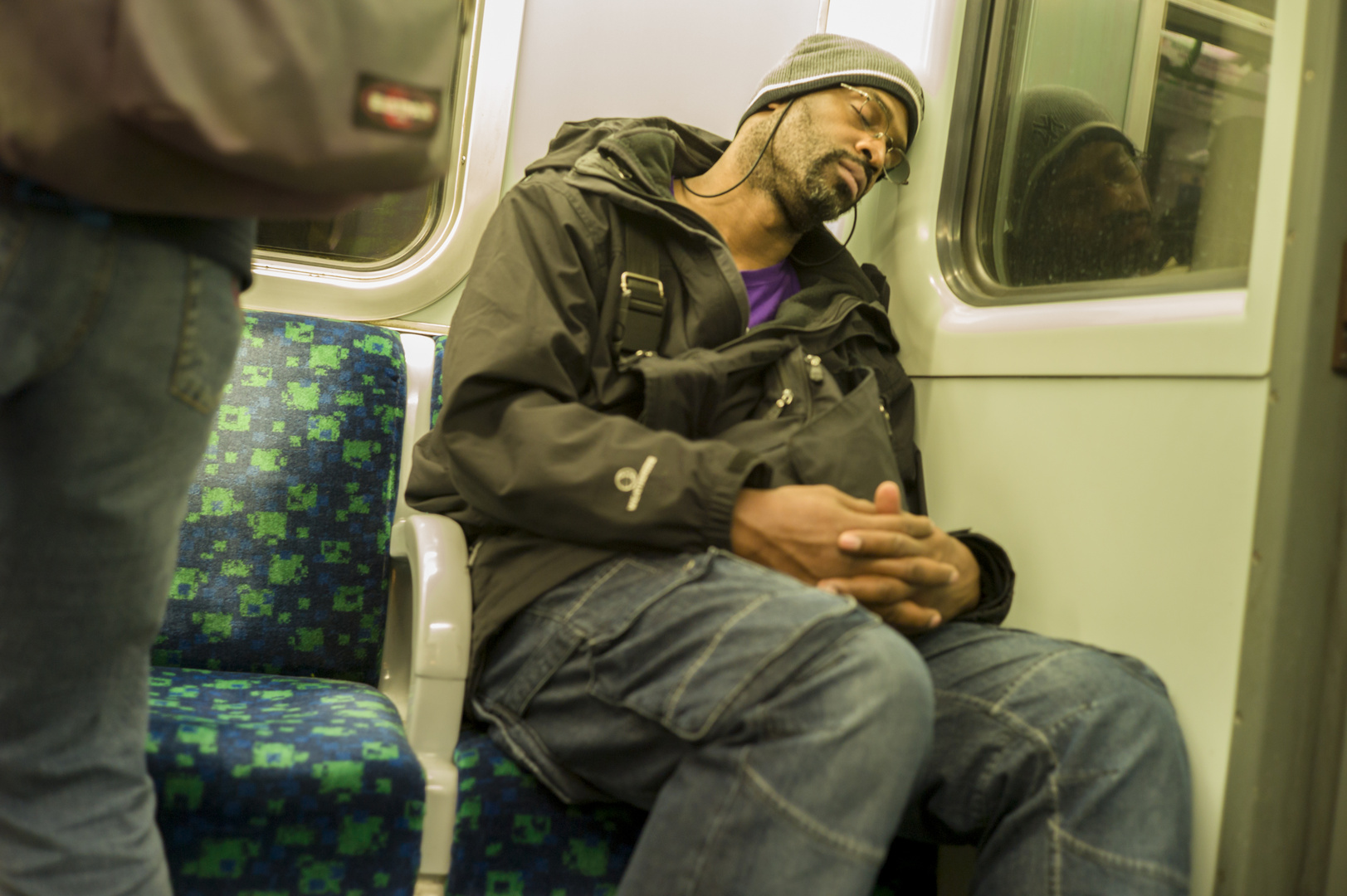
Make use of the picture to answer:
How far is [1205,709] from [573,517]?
0.92 metres

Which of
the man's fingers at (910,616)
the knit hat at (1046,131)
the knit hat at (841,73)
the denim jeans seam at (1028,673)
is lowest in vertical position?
the denim jeans seam at (1028,673)

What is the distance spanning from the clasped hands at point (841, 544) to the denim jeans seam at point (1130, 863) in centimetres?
36

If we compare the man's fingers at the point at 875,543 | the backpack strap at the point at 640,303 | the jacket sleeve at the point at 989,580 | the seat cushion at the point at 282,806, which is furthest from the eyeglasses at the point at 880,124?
the seat cushion at the point at 282,806

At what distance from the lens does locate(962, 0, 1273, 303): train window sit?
153 centimetres

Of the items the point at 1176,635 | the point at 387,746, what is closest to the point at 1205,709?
the point at 1176,635

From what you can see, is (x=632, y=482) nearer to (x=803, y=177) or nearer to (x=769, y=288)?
(x=769, y=288)

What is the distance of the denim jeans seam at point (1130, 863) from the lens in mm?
1222

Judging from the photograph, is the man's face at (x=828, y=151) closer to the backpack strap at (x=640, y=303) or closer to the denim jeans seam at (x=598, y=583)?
the backpack strap at (x=640, y=303)

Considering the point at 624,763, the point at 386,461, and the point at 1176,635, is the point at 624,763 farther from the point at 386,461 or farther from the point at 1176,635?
the point at 386,461

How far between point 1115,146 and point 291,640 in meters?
1.78

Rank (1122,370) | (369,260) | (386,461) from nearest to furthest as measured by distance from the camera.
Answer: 1. (1122,370)
2. (386,461)
3. (369,260)

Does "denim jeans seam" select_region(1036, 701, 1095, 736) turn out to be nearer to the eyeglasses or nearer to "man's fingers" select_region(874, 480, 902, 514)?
"man's fingers" select_region(874, 480, 902, 514)

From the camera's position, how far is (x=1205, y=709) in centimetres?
137

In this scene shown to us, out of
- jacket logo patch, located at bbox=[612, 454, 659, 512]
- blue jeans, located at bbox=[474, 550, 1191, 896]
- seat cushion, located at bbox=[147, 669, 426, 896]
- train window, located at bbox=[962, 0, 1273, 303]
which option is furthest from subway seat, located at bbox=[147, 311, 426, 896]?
train window, located at bbox=[962, 0, 1273, 303]
